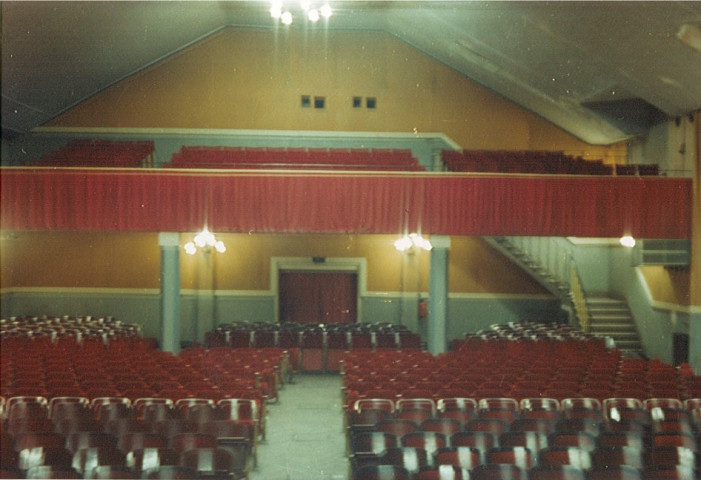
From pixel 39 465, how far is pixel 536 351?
13.0 m

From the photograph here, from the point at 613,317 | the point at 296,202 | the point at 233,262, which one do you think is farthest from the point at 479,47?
the point at 233,262

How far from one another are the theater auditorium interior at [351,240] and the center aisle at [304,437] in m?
0.09

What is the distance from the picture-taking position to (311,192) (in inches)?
746

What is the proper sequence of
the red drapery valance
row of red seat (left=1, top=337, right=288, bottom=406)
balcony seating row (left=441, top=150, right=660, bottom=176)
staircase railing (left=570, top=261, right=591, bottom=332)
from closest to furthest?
row of red seat (left=1, top=337, right=288, bottom=406)
the red drapery valance
balcony seating row (left=441, top=150, right=660, bottom=176)
staircase railing (left=570, top=261, right=591, bottom=332)

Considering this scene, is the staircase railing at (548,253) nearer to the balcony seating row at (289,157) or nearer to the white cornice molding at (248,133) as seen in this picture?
the white cornice molding at (248,133)

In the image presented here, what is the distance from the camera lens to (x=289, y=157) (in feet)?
76.4

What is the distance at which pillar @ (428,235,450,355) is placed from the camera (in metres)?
19.5

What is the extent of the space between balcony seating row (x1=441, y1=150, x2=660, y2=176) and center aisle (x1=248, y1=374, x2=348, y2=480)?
8038 millimetres

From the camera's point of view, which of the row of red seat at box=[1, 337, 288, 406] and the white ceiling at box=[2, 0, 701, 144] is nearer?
the row of red seat at box=[1, 337, 288, 406]

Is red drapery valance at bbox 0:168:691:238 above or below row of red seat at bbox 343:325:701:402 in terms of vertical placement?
above

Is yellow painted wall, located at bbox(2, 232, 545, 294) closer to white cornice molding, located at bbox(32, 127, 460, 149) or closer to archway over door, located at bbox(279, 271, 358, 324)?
archway over door, located at bbox(279, 271, 358, 324)

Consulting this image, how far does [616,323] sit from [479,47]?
31.4 ft

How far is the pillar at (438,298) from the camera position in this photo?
1947 cm

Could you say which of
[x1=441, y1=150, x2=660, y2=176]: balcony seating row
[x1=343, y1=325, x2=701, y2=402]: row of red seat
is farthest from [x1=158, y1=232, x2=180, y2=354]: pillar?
[x1=441, y1=150, x2=660, y2=176]: balcony seating row
